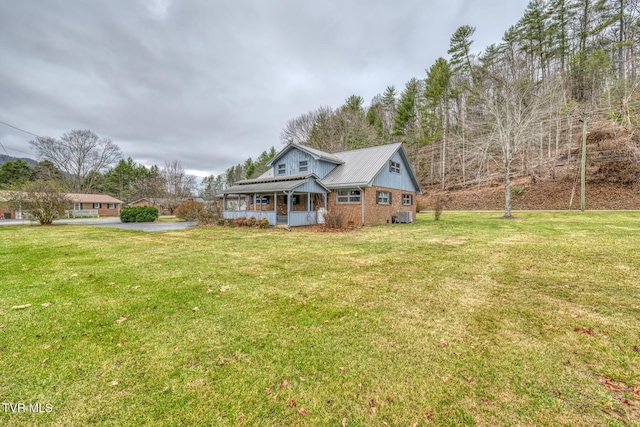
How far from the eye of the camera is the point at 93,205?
41562 mm

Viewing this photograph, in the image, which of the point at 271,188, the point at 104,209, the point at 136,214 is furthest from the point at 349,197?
the point at 104,209

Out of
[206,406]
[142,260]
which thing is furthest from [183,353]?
[142,260]

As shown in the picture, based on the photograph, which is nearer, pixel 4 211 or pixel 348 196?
pixel 348 196

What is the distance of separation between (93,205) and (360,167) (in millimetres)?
46477

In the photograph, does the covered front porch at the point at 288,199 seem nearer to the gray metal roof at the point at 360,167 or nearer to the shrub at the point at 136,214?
the gray metal roof at the point at 360,167

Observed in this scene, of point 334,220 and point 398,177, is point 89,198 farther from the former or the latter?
point 398,177

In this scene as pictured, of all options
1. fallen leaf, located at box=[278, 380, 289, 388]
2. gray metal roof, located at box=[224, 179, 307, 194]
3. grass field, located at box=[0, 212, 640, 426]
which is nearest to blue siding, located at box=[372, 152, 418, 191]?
gray metal roof, located at box=[224, 179, 307, 194]

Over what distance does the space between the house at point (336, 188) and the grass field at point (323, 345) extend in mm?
9880

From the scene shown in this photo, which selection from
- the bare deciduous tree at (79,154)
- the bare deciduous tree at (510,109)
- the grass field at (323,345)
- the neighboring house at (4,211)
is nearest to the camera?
the grass field at (323,345)

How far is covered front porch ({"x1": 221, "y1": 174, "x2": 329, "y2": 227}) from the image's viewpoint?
15484 millimetres

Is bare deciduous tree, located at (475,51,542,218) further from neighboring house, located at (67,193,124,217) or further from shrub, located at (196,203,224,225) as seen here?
neighboring house, located at (67,193,124,217)

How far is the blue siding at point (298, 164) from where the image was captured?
18531 mm

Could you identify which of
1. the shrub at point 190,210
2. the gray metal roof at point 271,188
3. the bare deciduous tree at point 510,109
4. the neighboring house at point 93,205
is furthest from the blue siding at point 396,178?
the neighboring house at point 93,205

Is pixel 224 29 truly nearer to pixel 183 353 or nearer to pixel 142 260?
pixel 142 260
